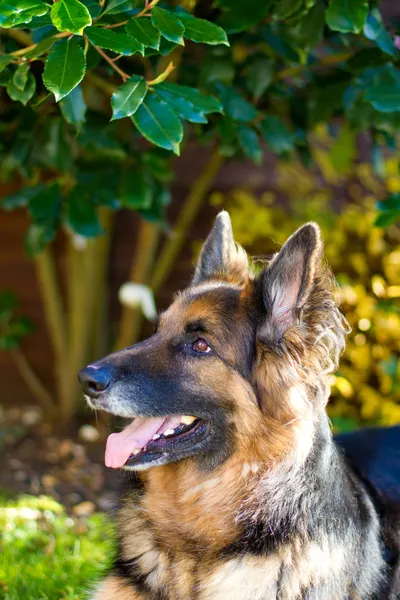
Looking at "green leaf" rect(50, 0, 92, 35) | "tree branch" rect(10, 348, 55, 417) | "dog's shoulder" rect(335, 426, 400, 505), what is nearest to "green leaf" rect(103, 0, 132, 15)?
"green leaf" rect(50, 0, 92, 35)

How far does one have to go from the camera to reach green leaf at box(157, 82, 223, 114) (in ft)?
9.41

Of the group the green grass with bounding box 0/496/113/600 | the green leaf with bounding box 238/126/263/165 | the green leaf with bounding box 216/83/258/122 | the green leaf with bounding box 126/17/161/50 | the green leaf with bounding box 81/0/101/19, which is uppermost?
the green leaf with bounding box 81/0/101/19

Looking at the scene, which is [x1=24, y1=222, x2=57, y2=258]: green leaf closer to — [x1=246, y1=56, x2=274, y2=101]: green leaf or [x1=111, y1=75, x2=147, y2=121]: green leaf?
[x1=246, y1=56, x2=274, y2=101]: green leaf

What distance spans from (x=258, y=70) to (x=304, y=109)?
747 millimetres

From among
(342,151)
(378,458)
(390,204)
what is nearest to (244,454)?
(378,458)

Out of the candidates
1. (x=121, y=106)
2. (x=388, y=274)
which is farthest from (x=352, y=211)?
(x=121, y=106)

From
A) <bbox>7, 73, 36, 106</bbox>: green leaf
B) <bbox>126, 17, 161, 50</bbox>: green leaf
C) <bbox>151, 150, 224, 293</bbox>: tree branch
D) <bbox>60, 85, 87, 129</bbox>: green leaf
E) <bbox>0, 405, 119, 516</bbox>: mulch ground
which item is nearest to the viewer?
<bbox>126, 17, 161, 50</bbox>: green leaf

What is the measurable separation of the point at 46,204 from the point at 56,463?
2782 mm

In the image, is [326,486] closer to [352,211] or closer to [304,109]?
[304,109]

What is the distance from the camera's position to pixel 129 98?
266cm

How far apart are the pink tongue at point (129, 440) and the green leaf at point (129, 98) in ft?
4.05

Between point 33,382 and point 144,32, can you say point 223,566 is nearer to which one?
point 144,32

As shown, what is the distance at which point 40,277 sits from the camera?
673 centimetres

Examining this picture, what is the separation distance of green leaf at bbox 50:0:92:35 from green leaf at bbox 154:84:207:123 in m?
0.51
